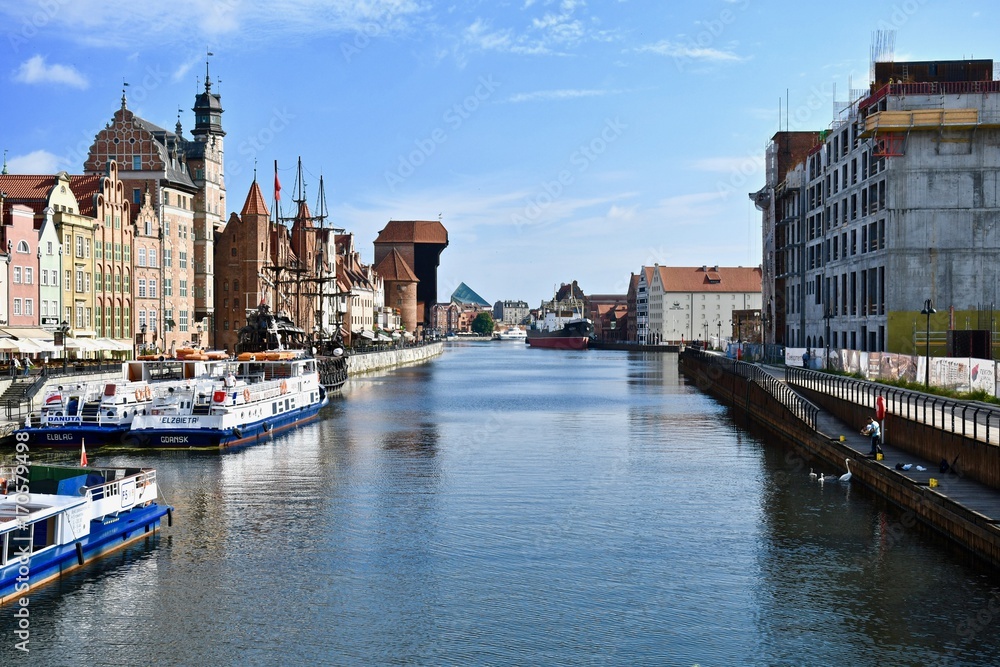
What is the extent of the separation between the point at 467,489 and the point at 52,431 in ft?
79.8

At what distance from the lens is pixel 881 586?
2631cm

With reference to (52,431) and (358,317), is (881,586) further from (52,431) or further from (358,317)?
(358,317)

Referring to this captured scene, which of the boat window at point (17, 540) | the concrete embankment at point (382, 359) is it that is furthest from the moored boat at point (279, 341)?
the boat window at point (17, 540)

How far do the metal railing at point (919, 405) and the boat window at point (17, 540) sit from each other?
28.2 m

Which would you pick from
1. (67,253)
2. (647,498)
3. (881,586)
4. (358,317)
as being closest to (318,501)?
(647,498)

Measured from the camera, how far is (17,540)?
2541 centimetres

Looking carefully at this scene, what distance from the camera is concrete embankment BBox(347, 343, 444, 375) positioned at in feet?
433

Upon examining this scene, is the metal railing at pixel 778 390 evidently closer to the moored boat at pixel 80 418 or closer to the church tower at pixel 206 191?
the moored boat at pixel 80 418

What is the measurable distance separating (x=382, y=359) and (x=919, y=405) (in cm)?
11768

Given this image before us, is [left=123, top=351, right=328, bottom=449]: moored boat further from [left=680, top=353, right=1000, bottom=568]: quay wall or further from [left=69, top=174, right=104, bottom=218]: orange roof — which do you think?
[left=680, top=353, right=1000, bottom=568]: quay wall

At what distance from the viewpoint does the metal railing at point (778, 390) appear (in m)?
51.9

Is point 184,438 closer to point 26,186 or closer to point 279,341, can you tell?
point 279,341

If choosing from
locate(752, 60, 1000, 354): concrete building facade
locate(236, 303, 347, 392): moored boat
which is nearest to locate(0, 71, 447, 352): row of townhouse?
locate(236, 303, 347, 392): moored boat

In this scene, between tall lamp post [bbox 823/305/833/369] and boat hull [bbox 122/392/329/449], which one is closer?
boat hull [bbox 122/392/329/449]
